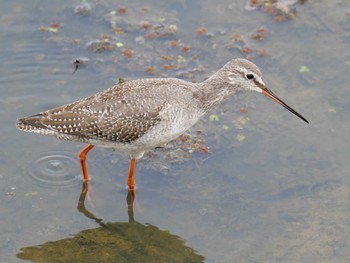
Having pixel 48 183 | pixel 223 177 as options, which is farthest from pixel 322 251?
pixel 48 183

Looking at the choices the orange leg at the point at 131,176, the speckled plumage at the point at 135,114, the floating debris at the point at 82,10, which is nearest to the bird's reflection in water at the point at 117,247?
the orange leg at the point at 131,176

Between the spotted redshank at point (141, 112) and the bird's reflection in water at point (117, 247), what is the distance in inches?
39.2

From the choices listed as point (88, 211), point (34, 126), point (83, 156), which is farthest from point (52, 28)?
point (88, 211)

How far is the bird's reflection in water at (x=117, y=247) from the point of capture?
9531 mm

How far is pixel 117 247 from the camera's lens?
9.75 meters

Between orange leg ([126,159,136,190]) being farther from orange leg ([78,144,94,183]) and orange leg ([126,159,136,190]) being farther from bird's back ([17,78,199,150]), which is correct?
orange leg ([78,144,94,183])

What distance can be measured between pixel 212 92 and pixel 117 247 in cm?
265

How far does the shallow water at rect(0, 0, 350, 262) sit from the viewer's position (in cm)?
980

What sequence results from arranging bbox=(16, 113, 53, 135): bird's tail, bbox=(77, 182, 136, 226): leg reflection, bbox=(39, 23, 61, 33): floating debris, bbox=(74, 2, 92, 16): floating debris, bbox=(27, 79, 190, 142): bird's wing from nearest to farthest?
bbox=(27, 79, 190, 142): bird's wing → bbox=(16, 113, 53, 135): bird's tail → bbox=(77, 182, 136, 226): leg reflection → bbox=(39, 23, 61, 33): floating debris → bbox=(74, 2, 92, 16): floating debris

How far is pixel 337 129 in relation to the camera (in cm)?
1151

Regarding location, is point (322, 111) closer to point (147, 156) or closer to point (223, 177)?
point (223, 177)

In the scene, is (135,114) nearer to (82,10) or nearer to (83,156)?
(83,156)

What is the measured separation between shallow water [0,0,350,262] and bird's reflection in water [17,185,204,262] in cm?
2

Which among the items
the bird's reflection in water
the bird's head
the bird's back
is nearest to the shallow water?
the bird's reflection in water
